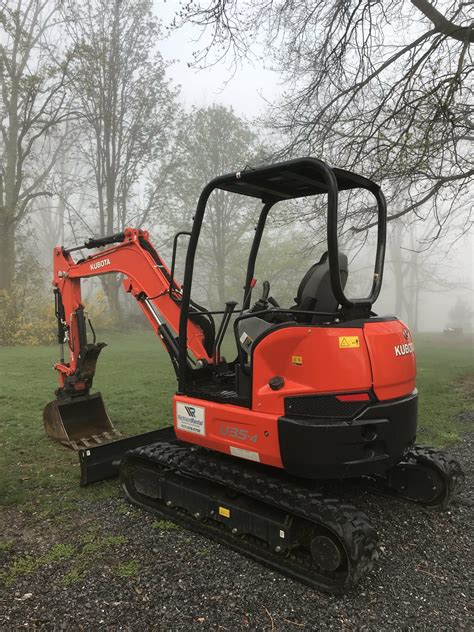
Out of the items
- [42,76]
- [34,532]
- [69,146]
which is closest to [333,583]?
[34,532]

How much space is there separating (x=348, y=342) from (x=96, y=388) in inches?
287

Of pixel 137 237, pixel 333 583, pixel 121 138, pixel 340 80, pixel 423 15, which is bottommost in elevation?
pixel 333 583

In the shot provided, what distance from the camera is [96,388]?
31.0ft

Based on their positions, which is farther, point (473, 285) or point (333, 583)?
point (473, 285)

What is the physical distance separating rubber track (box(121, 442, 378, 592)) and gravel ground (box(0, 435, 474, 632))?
0.29 ft

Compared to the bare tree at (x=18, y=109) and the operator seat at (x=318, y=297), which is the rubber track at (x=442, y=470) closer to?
the operator seat at (x=318, y=297)

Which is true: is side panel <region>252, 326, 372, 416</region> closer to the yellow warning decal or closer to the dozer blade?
the yellow warning decal

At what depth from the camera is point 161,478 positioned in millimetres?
4023

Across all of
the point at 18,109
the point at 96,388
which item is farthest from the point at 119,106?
the point at 96,388

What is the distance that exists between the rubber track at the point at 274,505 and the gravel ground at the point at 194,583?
0.09 meters

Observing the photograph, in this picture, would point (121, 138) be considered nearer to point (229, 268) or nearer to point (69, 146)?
point (69, 146)

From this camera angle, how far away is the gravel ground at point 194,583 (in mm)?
2746

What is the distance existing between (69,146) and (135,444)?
2734cm

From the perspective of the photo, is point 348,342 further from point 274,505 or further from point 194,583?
point 194,583
